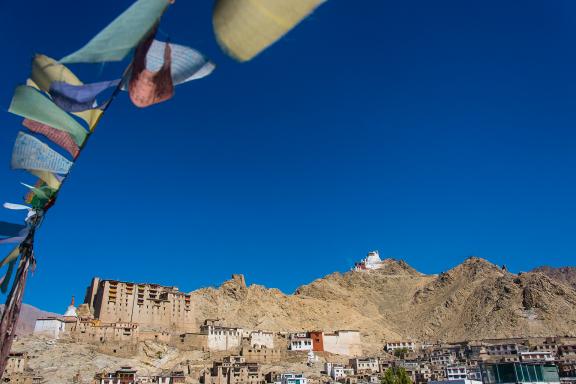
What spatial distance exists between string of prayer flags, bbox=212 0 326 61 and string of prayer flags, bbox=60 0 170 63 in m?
0.69

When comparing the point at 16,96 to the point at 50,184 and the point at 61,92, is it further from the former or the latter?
the point at 50,184

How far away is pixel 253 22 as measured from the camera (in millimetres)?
4199

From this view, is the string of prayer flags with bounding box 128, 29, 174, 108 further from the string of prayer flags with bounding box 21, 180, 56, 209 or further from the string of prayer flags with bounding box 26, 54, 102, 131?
the string of prayer flags with bounding box 21, 180, 56, 209

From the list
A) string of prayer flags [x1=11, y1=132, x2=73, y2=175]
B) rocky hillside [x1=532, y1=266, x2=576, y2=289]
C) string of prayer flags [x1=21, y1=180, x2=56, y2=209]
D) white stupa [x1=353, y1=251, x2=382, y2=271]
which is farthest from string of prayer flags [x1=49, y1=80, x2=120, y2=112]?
rocky hillside [x1=532, y1=266, x2=576, y2=289]

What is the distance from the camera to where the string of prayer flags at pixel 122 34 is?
446 cm

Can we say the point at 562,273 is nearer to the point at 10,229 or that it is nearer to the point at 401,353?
the point at 401,353

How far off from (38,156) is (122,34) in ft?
11.5

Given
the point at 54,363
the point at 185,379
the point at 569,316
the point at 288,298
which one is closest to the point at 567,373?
the point at 185,379

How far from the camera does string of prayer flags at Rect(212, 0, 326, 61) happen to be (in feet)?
13.3

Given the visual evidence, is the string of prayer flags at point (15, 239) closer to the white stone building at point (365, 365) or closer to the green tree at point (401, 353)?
the white stone building at point (365, 365)

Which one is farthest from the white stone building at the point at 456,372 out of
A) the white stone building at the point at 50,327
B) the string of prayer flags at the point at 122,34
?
the string of prayer flags at the point at 122,34

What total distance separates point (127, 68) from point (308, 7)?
2460 millimetres

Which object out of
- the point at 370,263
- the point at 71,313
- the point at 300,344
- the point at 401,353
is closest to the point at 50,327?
the point at 71,313

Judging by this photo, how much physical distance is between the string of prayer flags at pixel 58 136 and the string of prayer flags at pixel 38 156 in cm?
20
